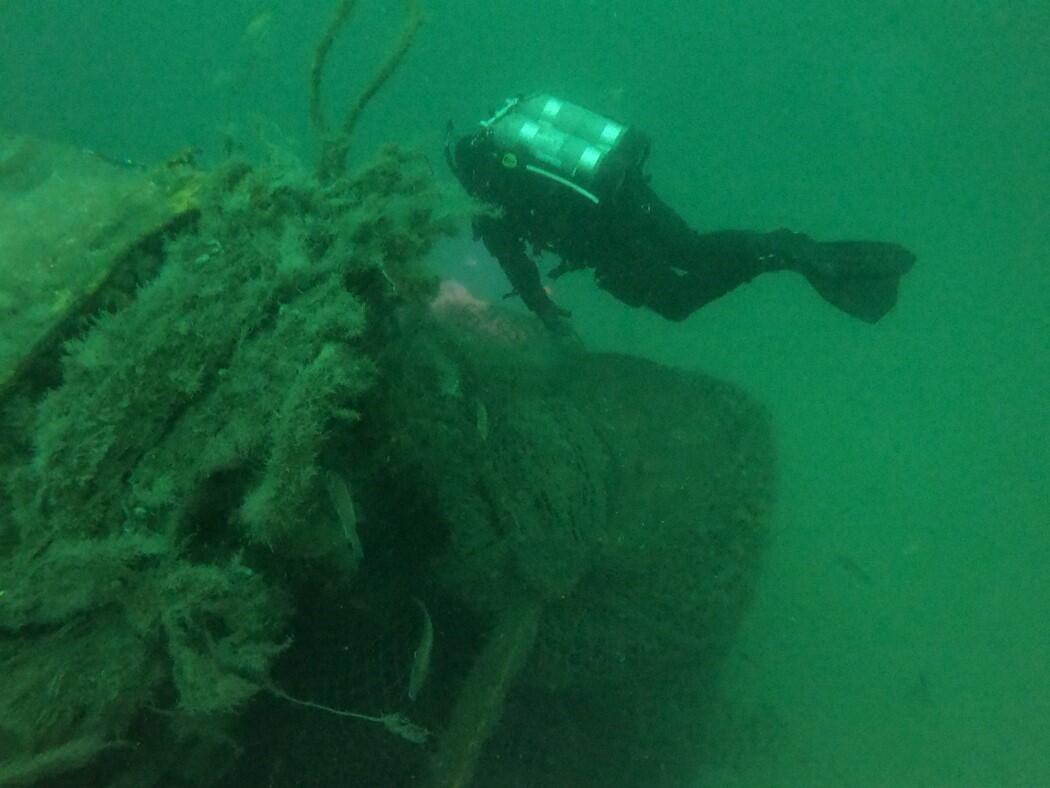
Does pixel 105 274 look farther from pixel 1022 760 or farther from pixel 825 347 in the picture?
pixel 825 347

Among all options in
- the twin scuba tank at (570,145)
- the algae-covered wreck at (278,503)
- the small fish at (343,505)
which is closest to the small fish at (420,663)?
the algae-covered wreck at (278,503)

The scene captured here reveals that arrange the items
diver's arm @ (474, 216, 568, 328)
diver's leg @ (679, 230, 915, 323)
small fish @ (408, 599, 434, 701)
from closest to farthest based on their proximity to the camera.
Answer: small fish @ (408, 599, 434, 701), diver's arm @ (474, 216, 568, 328), diver's leg @ (679, 230, 915, 323)

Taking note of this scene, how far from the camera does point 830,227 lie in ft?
147

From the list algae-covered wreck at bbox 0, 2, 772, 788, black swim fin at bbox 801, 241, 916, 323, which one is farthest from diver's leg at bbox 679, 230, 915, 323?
algae-covered wreck at bbox 0, 2, 772, 788

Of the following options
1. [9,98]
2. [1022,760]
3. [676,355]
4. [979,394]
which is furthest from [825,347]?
[9,98]

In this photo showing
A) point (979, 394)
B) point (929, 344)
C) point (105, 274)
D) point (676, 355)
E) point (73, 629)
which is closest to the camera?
point (73, 629)

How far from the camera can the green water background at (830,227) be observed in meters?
10.0

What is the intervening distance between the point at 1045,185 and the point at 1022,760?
166 feet

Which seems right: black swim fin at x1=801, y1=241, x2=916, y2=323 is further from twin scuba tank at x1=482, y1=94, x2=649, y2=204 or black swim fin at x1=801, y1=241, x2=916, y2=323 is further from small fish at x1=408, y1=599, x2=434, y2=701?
small fish at x1=408, y1=599, x2=434, y2=701

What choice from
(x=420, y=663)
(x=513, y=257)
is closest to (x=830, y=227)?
(x=513, y=257)

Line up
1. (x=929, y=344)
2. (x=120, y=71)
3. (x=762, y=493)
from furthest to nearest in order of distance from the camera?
(x=120, y=71) < (x=929, y=344) < (x=762, y=493)

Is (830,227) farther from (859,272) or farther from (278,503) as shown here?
(278,503)

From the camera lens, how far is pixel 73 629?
2037mm

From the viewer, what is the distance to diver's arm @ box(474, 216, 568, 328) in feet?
17.0
